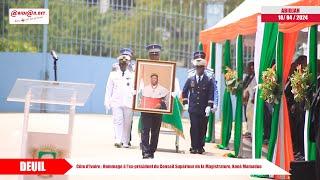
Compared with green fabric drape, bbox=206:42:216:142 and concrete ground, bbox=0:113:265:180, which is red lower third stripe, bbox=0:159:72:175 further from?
green fabric drape, bbox=206:42:216:142

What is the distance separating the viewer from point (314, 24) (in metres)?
8.23

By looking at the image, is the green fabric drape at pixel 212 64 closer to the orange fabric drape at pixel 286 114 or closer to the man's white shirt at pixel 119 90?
the man's white shirt at pixel 119 90

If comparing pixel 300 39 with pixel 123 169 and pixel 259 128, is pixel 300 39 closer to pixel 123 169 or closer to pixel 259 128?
pixel 259 128

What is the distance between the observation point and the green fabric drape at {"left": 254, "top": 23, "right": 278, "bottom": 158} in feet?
30.3

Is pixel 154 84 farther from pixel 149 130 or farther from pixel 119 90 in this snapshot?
pixel 119 90

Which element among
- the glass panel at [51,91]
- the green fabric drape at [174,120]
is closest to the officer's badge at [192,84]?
the green fabric drape at [174,120]

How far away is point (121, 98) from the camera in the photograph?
41.7ft

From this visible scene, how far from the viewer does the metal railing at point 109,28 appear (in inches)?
902

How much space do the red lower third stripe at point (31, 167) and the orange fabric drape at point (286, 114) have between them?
13.6 feet

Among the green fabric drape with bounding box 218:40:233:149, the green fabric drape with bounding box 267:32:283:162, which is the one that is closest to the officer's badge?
the green fabric drape with bounding box 218:40:233:149

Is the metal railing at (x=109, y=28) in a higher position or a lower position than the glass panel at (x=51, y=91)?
higher

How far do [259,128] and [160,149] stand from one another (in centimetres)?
363

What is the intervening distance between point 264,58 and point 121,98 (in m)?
3.99

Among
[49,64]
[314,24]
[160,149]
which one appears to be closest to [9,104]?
[49,64]
